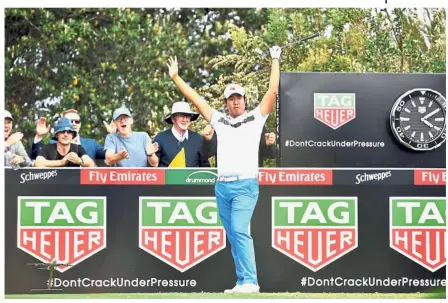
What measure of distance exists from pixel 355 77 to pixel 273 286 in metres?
1.98

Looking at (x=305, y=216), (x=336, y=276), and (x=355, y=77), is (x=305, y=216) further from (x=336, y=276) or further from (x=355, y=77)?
(x=355, y=77)

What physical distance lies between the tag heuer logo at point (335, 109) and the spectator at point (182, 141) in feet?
3.54

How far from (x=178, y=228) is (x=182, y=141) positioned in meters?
0.77

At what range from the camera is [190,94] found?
401 inches

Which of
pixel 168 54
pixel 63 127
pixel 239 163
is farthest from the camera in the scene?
pixel 168 54

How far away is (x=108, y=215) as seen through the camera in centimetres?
1014

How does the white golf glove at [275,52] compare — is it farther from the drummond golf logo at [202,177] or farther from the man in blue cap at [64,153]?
the man in blue cap at [64,153]

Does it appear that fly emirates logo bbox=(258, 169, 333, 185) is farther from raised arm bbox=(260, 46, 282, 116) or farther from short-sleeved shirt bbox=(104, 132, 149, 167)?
short-sleeved shirt bbox=(104, 132, 149, 167)

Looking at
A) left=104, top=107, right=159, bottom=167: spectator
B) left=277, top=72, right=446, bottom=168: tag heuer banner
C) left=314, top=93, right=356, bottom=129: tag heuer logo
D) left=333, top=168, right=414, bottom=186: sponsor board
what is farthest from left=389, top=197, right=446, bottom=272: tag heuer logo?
left=104, top=107, right=159, bottom=167: spectator

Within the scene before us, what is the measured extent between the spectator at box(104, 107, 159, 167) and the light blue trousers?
68 centimetres

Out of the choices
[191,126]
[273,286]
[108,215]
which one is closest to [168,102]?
[191,126]

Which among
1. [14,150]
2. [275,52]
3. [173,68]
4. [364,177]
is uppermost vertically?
[275,52]

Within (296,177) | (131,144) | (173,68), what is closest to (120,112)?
(131,144)

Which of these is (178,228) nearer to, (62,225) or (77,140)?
(62,225)
